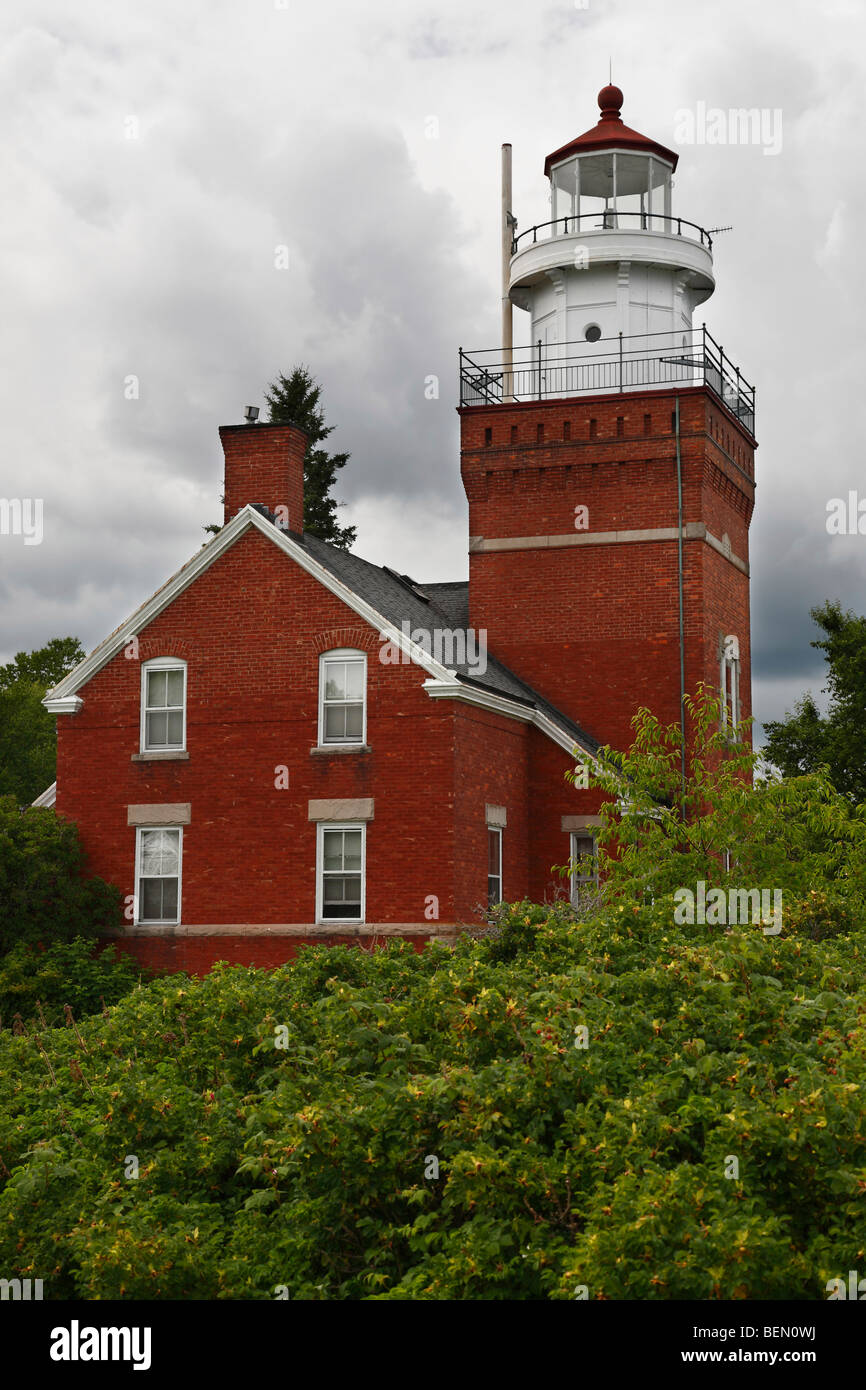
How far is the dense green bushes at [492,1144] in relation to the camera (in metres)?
7.79

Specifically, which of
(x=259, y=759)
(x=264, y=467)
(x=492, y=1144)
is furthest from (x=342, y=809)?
(x=492, y=1144)

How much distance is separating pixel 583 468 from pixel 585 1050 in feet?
71.6

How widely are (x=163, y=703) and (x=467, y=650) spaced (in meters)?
6.12

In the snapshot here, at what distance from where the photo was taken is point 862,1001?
9.71 metres

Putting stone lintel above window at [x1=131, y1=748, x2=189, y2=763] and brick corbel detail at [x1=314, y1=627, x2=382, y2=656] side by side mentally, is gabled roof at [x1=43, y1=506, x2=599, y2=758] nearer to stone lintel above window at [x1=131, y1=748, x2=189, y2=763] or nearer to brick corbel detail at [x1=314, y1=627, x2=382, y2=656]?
brick corbel detail at [x1=314, y1=627, x2=382, y2=656]

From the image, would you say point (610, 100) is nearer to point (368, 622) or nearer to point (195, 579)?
point (368, 622)

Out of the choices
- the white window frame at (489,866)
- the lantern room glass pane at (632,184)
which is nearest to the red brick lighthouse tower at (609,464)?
the lantern room glass pane at (632,184)

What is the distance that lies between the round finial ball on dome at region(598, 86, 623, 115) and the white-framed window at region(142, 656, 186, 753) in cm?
1524

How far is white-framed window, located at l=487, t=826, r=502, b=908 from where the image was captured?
26953 mm

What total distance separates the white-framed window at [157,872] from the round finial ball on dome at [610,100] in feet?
58.3

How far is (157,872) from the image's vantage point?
2712 centimetres
